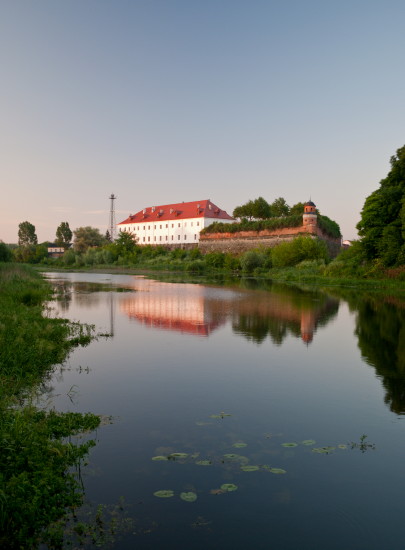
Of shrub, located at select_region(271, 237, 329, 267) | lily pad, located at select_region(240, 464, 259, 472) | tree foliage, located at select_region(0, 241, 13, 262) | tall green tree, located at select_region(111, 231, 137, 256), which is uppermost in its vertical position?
tall green tree, located at select_region(111, 231, 137, 256)

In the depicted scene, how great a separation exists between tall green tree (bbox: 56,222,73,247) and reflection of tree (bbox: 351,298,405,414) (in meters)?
119

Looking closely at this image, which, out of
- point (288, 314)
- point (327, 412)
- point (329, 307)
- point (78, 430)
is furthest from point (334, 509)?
point (329, 307)

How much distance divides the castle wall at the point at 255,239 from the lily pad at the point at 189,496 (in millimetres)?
61592

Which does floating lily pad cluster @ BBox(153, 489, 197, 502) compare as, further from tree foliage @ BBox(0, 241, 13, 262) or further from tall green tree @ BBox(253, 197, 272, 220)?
tall green tree @ BBox(253, 197, 272, 220)

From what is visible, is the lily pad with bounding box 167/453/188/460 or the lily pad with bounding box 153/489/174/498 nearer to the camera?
the lily pad with bounding box 153/489/174/498

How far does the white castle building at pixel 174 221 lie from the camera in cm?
9431

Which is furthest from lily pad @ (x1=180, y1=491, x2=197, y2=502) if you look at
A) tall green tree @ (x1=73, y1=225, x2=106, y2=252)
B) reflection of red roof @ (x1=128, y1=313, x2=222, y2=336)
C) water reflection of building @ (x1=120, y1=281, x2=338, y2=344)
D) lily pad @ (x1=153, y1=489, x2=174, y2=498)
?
tall green tree @ (x1=73, y1=225, x2=106, y2=252)

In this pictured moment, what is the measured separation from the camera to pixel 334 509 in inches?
198

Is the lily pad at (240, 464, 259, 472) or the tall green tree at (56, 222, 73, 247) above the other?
the tall green tree at (56, 222, 73, 247)

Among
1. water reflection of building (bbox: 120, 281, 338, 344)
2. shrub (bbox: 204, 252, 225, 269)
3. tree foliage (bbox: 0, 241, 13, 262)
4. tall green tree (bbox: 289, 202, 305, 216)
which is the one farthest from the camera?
tall green tree (bbox: 289, 202, 305, 216)

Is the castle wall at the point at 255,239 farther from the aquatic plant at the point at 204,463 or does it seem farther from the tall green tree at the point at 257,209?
the aquatic plant at the point at 204,463

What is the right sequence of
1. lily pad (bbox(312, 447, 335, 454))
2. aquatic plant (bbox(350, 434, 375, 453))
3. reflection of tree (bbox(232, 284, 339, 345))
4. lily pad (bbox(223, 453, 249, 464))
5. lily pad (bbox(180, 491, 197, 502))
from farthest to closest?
reflection of tree (bbox(232, 284, 339, 345)), aquatic plant (bbox(350, 434, 375, 453)), lily pad (bbox(312, 447, 335, 454)), lily pad (bbox(223, 453, 249, 464)), lily pad (bbox(180, 491, 197, 502))

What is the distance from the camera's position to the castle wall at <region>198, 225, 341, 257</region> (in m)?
66.9

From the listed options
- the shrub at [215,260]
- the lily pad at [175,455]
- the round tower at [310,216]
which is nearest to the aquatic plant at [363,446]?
the lily pad at [175,455]
